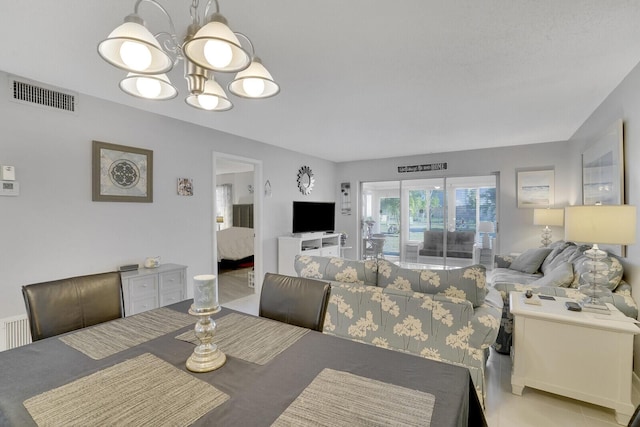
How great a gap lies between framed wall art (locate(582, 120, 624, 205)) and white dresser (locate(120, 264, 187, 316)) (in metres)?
4.24

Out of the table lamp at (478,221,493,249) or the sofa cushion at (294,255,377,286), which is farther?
the table lamp at (478,221,493,249)

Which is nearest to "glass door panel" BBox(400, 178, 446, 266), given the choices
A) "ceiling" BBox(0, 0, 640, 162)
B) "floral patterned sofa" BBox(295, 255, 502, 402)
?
"ceiling" BBox(0, 0, 640, 162)

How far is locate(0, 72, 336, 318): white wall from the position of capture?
2.37 meters

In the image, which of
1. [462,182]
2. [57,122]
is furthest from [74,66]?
[462,182]

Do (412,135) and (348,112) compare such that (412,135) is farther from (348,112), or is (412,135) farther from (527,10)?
(527,10)

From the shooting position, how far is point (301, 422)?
2.63 ft

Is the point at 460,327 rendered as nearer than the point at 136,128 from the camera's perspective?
Yes

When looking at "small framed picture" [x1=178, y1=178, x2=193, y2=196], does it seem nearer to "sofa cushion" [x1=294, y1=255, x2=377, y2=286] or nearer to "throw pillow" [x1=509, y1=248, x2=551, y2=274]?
"sofa cushion" [x1=294, y1=255, x2=377, y2=286]

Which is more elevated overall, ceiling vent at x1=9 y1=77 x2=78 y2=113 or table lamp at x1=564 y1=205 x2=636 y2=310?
ceiling vent at x1=9 y1=77 x2=78 y2=113

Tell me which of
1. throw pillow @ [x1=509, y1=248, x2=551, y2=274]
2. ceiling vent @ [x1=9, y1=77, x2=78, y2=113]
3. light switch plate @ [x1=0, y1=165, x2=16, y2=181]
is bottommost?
throw pillow @ [x1=509, y1=248, x2=551, y2=274]

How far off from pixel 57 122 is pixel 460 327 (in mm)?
3680

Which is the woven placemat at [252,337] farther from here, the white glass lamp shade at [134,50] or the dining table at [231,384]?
the white glass lamp shade at [134,50]

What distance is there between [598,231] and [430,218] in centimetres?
401

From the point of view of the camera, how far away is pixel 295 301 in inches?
64.2
